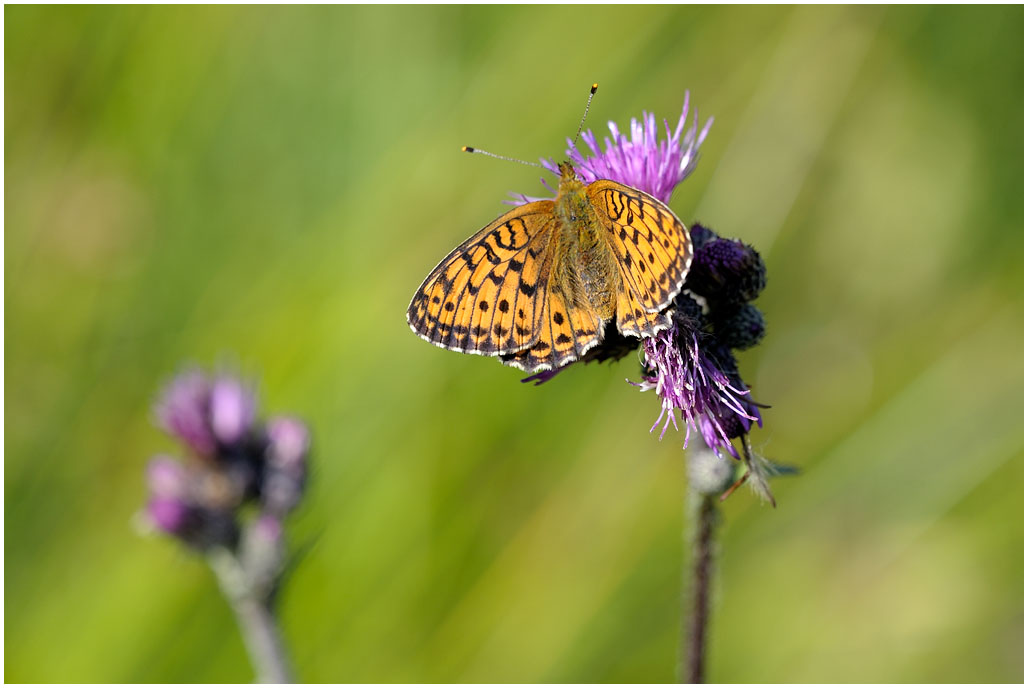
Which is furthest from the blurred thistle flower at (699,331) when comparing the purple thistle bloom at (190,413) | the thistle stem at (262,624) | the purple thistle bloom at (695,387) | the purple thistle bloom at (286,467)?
the purple thistle bloom at (190,413)

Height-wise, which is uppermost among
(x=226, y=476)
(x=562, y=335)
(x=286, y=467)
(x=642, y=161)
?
(x=642, y=161)

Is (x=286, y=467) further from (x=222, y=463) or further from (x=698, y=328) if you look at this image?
(x=698, y=328)

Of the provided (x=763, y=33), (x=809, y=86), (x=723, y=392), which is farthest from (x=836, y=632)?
(x=763, y=33)

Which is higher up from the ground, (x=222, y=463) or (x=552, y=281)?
(x=552, y=281)

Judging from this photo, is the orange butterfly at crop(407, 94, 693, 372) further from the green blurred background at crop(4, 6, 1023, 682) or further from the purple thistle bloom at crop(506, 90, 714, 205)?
the green blurred background at crop(4, 6, 1023, 682)

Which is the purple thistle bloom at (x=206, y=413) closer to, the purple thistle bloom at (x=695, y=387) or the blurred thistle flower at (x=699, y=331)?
the blurred thistle flower at (x=699, y=331)

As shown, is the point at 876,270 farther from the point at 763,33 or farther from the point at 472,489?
the point at 472,489

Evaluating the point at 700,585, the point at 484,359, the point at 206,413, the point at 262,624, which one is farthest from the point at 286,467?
the point at 700,585
